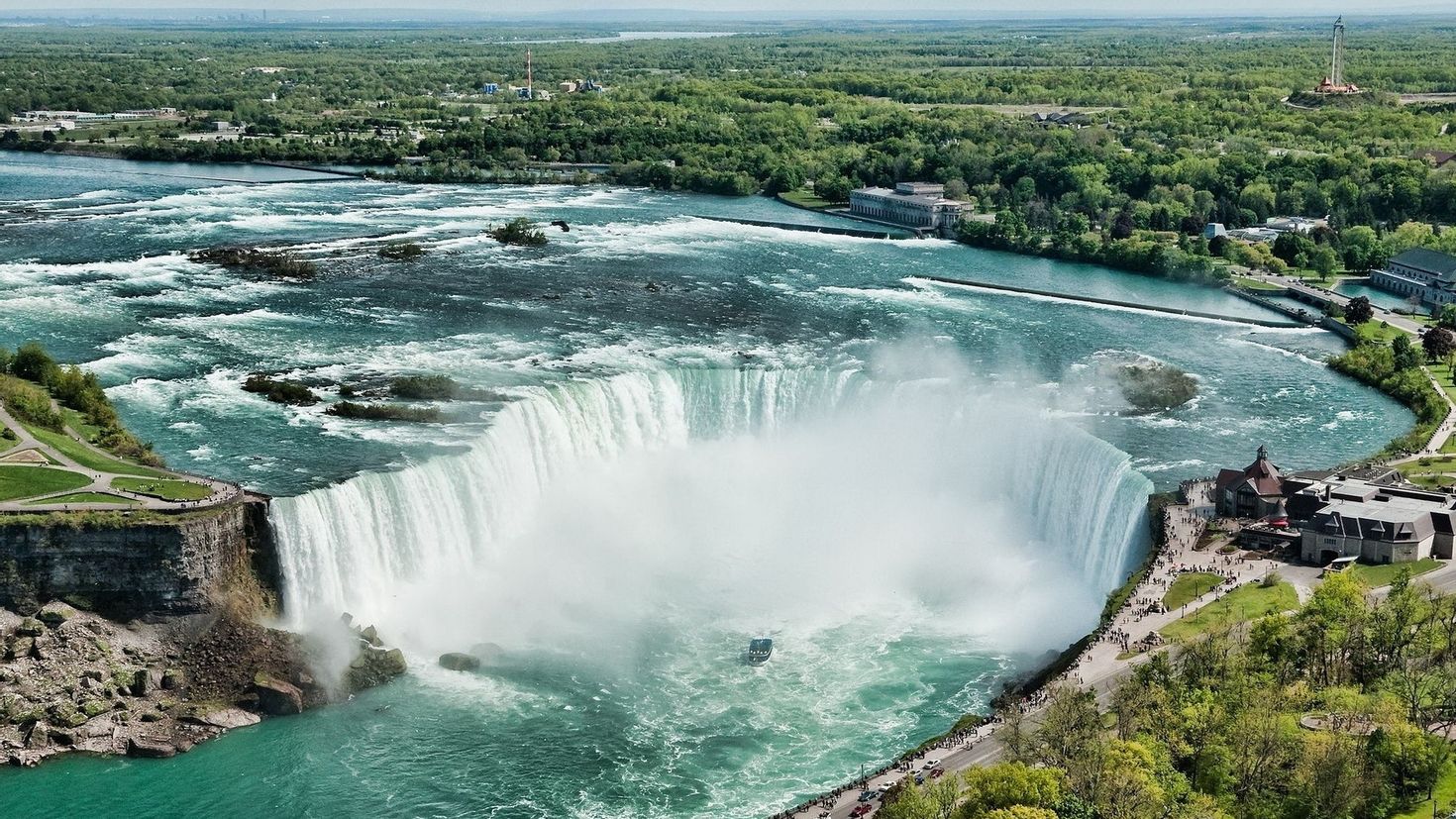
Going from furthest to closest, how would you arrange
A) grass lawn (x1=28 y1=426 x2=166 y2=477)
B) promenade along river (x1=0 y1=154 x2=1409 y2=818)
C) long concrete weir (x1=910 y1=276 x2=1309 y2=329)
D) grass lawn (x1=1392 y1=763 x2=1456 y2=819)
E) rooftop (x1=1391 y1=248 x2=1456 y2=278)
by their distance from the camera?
rooftop (x1=1391 y1=248 x2=1456 y2=278) < long concrete weir (x1=910 y1=276 x2=1309 y2=329) < grass lawn (x1=28 y1=426 x2=166 y2=477) < promenade along river (x1=0 y1=154 x2=1409 y2=818) < grass lawn (x1=1392 y1=763 x2=1456 y2=819)

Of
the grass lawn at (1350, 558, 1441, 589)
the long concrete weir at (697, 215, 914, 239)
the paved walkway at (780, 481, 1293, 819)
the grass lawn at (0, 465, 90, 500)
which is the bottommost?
the paved walkway at (780, 481, 1293, 819)

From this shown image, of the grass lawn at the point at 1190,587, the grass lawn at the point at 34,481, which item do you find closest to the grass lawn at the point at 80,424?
the grass lawn at the point at 34,481

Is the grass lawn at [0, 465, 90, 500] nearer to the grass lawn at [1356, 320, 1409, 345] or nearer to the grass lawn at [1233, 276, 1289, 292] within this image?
the grass lawn at [1356, 320, 1409, 345]

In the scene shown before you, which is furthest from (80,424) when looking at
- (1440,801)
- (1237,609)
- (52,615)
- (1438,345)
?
(1438,345)

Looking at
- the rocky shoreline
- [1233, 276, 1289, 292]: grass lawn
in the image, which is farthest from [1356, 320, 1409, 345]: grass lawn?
the rocky shoreline

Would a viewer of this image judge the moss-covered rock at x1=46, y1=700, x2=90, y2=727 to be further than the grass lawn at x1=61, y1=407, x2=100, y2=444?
No

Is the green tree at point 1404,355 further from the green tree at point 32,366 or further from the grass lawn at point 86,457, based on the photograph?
the green tree at point 32,366

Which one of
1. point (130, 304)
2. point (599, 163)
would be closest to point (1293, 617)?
point (130, 304)

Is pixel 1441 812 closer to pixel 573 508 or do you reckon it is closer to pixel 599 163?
pixel 573 508
